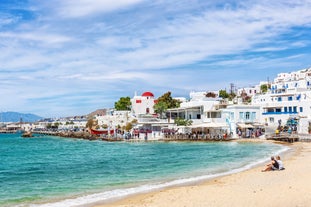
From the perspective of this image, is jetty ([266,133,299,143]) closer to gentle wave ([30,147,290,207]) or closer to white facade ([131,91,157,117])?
gentle wave ([30,147,290,207])

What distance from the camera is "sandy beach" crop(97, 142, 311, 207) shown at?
13797 mm

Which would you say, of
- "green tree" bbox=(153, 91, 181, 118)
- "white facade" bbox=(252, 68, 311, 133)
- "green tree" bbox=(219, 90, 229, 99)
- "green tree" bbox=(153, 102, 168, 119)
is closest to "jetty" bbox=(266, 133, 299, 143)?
"white facade" bbox=(252, 68, 311, 133)

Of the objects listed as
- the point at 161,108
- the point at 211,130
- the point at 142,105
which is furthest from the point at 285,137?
the point at 142,105

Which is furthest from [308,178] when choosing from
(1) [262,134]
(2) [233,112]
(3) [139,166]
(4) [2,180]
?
(2) [233,112]

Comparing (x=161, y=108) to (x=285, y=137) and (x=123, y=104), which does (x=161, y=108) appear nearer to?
(x=123, y=104)

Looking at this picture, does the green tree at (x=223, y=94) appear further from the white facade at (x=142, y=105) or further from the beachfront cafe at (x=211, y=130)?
the beachfront cafe at (x=211, y=130)

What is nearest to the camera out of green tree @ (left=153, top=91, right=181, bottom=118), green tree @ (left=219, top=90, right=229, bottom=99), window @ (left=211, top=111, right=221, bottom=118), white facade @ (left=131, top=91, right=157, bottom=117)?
window @ (left=211, top=111, right=221, bottom=118)

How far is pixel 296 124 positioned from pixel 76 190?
45.5 metres

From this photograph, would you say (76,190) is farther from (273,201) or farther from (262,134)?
(262,134)

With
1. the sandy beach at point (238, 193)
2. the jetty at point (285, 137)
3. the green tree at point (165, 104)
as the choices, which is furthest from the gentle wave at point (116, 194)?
the green tree at point (165, 104)

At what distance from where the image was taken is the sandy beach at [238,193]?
13797mm

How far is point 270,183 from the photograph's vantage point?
1777 centimetres

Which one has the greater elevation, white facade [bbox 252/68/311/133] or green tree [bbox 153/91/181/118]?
green tree [bbox 153/91/181/118]

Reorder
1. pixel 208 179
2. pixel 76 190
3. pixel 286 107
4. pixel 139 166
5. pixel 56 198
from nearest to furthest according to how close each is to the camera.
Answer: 1. pixel 56 198
2. pixel 76 190
3. pixel 208 179
4. pixel 139 166
5. pixel 286 107
